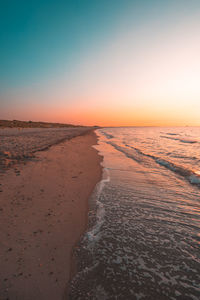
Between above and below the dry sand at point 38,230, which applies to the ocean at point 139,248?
below

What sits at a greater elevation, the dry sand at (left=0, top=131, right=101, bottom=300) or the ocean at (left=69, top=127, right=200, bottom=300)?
the dry sand at (left=0, top=131, right=101, bottom=300)

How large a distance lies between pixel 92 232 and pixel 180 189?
5498mm

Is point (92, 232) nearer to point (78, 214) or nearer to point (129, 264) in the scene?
point (78, 214)

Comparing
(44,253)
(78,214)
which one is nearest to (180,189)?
(78,214)

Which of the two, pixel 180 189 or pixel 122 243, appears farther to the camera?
pixel 180 189

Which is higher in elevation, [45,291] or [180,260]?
[45,291]

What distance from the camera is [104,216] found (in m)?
4.45

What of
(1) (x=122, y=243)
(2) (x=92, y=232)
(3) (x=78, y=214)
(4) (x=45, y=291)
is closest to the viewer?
(4) (x=45, y=291)

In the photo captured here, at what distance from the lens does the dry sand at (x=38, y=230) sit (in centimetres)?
228

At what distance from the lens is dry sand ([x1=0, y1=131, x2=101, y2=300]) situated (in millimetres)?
2277

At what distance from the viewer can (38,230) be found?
137 inches

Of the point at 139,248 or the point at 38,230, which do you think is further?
the point at 38,230

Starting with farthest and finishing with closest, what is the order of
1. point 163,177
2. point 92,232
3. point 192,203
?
point 163,177 < point 192,203 < point 92,232

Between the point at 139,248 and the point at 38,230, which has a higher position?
the point at 38,230
